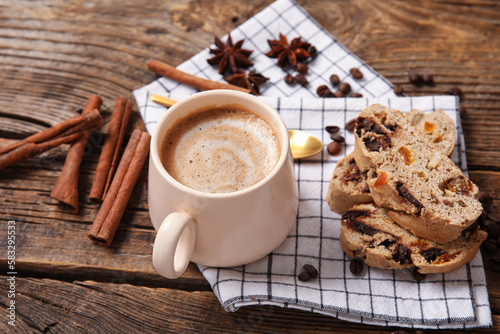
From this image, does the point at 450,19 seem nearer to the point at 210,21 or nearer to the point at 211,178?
the point at 210,21

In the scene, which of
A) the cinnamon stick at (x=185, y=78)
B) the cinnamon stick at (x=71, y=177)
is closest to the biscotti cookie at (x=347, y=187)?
the cinnamon stick at (x=185, y=78)

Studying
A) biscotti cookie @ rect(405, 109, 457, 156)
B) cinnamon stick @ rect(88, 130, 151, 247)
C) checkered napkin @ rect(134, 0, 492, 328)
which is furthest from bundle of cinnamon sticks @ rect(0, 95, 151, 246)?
biscotti cookie @ rect(405, 109, 457, 156)

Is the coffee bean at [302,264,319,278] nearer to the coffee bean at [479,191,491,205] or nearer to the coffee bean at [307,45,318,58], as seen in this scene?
the coffee bean at [479,191,491,205]

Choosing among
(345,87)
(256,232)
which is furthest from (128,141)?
(345,87)

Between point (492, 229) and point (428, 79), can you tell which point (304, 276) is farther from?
point (428, 79)

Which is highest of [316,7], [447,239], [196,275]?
[316,7]

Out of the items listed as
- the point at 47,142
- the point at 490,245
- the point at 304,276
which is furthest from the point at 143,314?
the point at 490,245
